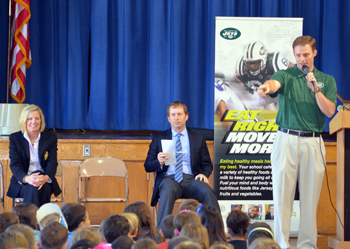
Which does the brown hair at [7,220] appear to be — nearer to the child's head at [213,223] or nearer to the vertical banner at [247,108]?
the child's head at [213,223]

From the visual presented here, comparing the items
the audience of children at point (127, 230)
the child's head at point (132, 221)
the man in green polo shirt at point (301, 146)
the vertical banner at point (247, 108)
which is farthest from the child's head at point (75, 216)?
the vertical banner at point (247, 108)

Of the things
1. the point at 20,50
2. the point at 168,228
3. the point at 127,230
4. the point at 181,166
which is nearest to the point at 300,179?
the point at 181,166

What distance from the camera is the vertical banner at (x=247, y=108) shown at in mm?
4316

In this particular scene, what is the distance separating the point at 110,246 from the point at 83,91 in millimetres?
3684

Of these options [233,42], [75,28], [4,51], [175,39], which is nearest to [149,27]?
[175,39]

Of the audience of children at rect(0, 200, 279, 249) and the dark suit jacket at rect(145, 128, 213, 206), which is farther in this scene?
the dark suit jacket at rect(145, 128, 213, 206)

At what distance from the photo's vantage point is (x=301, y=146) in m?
3.22

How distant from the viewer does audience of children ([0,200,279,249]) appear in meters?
1.74

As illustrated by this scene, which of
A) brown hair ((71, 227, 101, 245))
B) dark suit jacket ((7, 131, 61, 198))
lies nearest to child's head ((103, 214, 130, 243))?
brown hair ((71, 227, 101, 245))

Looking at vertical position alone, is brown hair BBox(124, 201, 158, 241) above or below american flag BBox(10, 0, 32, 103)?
below

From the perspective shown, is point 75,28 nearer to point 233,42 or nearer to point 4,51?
point 4,51

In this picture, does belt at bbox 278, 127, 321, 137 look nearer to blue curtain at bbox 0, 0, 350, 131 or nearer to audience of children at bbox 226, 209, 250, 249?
audience of children at bbox 226, 209, 250, 249

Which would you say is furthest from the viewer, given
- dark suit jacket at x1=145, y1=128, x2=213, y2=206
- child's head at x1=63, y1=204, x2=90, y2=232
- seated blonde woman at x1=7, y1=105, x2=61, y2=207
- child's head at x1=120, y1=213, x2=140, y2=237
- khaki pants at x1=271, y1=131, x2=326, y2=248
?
dark suit jacket at x1=145, y1=128, x2=213, y2=206

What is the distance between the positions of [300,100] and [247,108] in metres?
1.12
